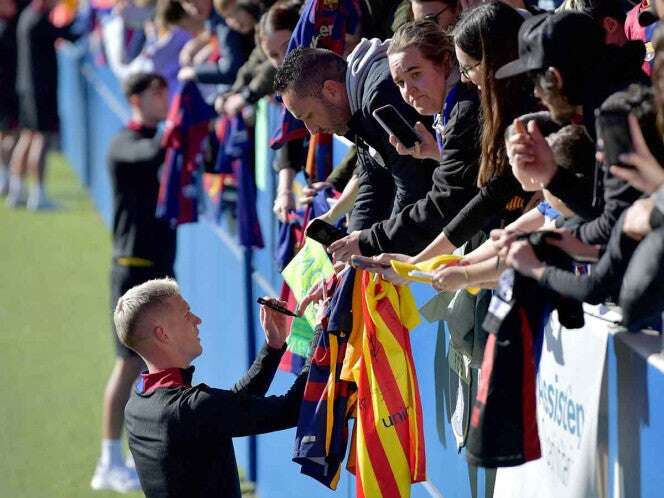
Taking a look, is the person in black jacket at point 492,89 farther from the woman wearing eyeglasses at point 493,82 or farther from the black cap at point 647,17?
the black cap at point 647,17

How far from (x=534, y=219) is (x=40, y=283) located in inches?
323

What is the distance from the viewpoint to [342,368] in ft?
13.9

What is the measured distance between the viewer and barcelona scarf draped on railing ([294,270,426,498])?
415cm

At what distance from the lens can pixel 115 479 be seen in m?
7.21

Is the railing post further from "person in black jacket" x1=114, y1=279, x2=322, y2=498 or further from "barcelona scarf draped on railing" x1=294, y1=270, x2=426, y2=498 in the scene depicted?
"barcelona scarf draped on railing" x1=294, y1=270, x2=426, y2=498

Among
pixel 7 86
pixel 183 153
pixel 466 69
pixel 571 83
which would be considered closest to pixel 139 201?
pixel 183 153

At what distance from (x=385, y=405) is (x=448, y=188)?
69 cm

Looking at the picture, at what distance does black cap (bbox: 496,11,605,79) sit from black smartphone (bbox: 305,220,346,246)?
3.97 feet

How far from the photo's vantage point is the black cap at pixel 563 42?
322 cm

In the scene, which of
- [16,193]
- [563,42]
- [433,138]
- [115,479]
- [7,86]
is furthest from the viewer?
[7,86]

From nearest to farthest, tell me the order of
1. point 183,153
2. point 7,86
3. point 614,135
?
point 614,135
point 183,153
point 7,86

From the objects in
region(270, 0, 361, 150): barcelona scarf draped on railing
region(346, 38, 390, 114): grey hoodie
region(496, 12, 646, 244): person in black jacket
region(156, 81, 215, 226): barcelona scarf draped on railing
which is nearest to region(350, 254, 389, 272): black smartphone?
region(496, 12, 646, 244): person in black jacket

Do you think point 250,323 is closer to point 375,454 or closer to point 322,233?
point 322,233

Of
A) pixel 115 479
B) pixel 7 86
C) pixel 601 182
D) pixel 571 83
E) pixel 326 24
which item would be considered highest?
pixel 7 86
